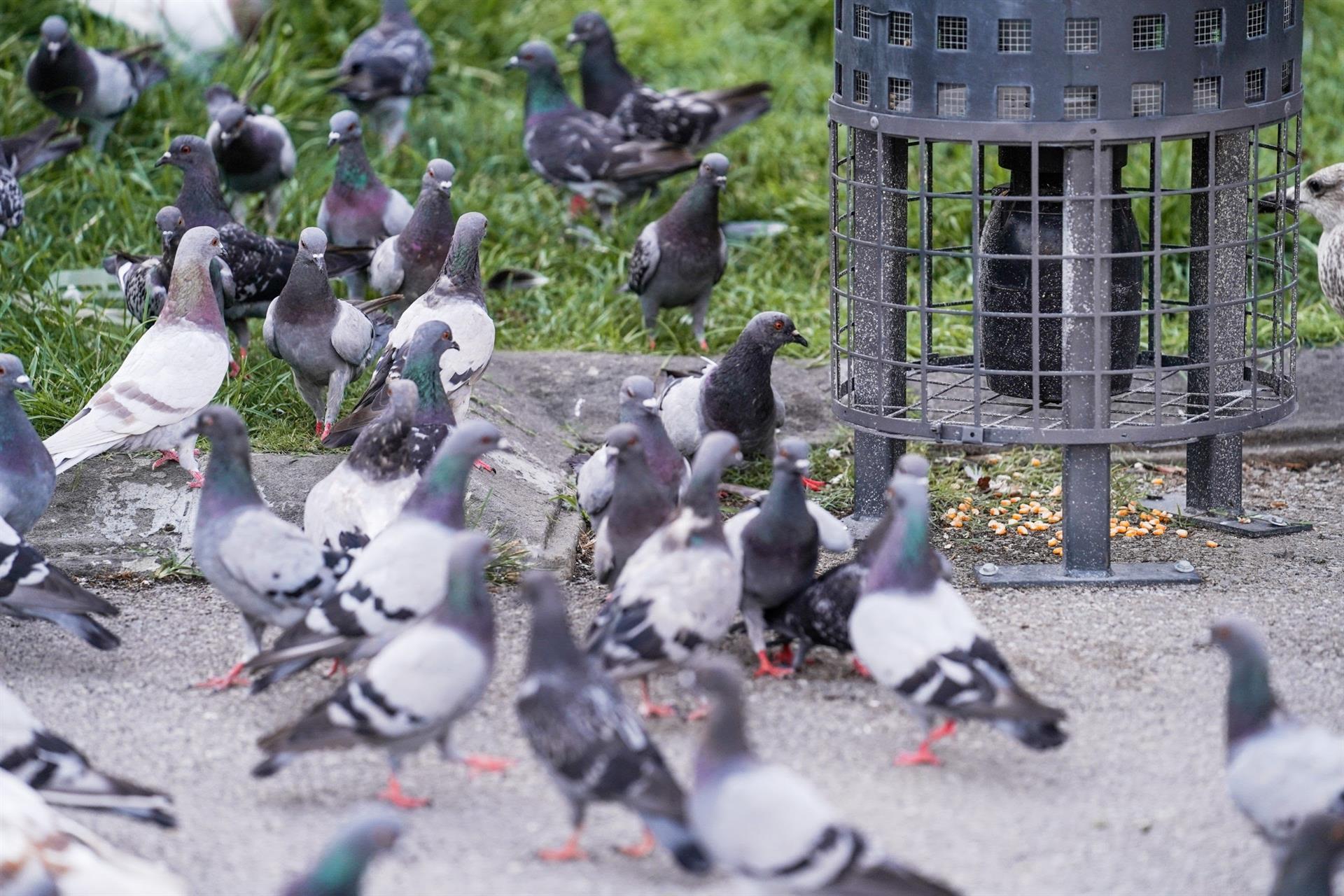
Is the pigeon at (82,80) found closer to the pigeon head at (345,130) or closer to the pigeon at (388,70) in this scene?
the pigeon at (388,70)

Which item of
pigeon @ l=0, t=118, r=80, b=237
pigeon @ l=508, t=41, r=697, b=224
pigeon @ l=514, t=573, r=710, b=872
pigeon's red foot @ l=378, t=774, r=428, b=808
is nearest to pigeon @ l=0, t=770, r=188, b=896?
pigeon's red foot @ l=378, t=774, r=428, b=808

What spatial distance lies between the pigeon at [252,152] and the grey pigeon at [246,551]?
363cm

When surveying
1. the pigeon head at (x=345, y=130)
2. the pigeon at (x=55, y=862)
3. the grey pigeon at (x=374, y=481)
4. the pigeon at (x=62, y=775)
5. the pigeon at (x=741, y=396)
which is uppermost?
the pigeon head at (x=345, y=130)

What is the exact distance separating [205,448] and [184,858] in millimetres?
2767

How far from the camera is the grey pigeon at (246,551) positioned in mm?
4539

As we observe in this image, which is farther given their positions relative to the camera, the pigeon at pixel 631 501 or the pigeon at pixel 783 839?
the pigeon at pixel 631 501

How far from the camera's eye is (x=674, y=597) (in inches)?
167

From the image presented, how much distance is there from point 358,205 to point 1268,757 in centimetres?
518

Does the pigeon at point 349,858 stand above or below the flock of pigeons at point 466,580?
above

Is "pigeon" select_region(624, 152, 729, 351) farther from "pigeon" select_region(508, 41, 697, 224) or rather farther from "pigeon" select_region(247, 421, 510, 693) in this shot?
"pigeon" select_region(247, 421, 510, 693)

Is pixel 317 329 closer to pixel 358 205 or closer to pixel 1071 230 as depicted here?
pixel 358 205

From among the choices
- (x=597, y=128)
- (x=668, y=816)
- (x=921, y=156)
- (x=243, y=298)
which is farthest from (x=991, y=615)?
(x=597, y=128)

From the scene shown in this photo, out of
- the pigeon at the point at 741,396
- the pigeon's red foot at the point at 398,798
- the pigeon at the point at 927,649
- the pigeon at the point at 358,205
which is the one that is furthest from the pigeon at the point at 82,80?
the pigeon at the point at 927,649

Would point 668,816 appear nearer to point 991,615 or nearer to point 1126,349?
point 991,615
